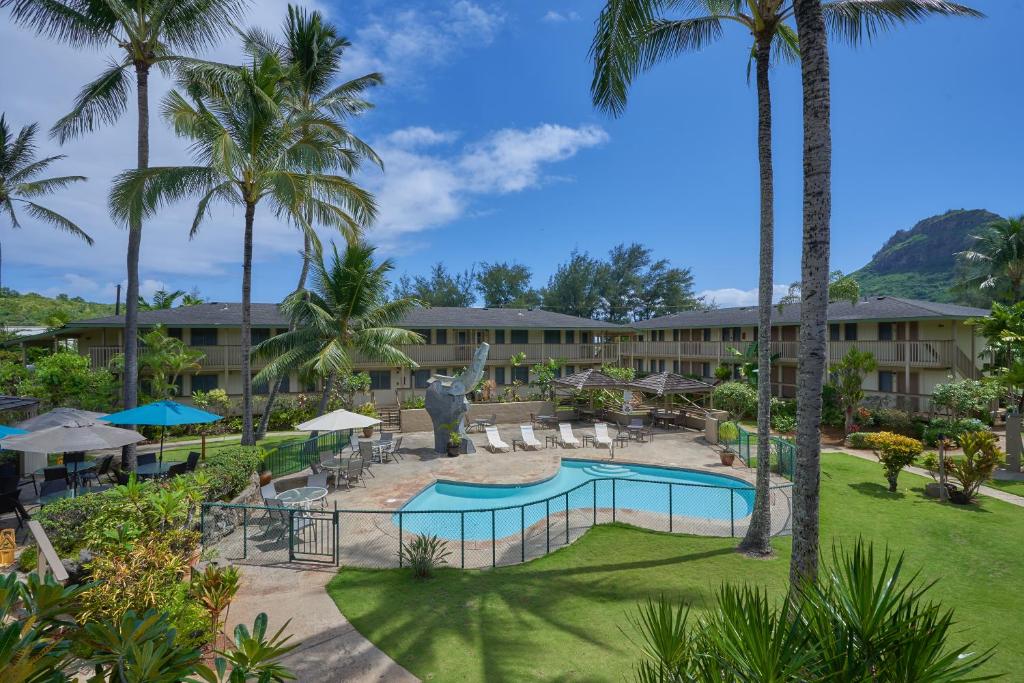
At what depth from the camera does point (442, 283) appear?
66562mm

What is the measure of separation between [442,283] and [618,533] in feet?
190

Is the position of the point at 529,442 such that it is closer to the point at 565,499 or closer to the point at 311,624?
the point at 565,499

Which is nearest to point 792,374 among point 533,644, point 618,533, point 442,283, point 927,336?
point 927,336

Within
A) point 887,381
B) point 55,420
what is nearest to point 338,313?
point 55,420

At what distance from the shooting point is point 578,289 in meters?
60.6

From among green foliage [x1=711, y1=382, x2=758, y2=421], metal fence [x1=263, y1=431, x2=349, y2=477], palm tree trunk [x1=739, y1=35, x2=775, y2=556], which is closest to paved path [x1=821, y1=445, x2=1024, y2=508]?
green foliage [x1=711, y1=382, x2=758, y2=421]

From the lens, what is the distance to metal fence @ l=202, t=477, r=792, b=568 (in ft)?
32.8

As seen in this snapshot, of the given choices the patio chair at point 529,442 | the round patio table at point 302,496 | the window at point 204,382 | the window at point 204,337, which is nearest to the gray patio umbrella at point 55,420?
the round patio table at point 302,496

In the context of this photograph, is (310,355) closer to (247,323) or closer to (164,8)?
(247,323)

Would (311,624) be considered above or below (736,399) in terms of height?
below

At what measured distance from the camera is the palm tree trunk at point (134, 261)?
45.2ft

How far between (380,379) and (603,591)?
2471 centimetres

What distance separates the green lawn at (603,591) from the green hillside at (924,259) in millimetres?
91378

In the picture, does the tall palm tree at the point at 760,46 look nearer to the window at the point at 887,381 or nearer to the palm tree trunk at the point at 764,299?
the palm tree trunk at the point at 764,299
